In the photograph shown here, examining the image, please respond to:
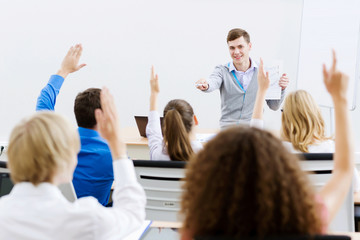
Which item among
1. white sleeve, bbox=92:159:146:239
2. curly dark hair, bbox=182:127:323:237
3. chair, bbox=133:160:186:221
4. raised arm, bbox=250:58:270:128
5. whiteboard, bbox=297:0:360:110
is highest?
whiteboard, bbox=297:0:360:110

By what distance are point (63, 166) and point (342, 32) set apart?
3923 millimetres

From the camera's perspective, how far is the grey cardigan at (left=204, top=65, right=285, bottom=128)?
3564mm

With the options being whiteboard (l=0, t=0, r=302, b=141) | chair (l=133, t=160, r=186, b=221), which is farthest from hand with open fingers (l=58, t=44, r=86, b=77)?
whiteboard (l=0, t=0, r=302, b=141)

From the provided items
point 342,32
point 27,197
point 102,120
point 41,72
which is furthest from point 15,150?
point 41,72

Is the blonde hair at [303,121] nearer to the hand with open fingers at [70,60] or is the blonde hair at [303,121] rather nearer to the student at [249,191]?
the hand with open fingers at [70,60]

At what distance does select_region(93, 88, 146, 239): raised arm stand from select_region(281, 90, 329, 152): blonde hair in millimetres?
1266

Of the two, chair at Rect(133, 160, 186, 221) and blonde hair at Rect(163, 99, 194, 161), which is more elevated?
blonde hair at Rect(163, 99, 194, 161)

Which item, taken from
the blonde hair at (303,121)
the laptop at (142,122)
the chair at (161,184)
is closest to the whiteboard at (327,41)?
the laptop at (142,122)

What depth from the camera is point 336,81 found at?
107cm

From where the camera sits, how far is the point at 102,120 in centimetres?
117

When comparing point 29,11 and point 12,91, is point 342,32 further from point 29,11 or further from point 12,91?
point 12,91

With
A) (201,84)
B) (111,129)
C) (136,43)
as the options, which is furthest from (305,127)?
(136,43)

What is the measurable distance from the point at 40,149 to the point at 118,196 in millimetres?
245

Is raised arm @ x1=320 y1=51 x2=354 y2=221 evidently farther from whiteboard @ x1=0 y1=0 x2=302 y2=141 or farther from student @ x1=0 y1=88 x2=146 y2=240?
whiteboard @ x1=0 y1=0 x2=302 y2=141
